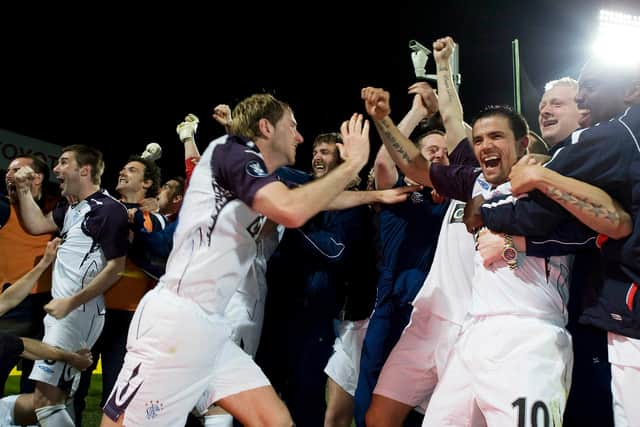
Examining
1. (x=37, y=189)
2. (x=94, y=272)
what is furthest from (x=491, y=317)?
(x=37, y=189)

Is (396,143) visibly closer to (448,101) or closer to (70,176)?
(448,101)

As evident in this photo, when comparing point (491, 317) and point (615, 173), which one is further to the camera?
point (491, 317)

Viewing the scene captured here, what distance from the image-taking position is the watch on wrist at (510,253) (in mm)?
3148

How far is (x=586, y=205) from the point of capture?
9.17ft

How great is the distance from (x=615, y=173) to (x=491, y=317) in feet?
2.89

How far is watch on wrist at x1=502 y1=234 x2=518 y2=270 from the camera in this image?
3.15 metres

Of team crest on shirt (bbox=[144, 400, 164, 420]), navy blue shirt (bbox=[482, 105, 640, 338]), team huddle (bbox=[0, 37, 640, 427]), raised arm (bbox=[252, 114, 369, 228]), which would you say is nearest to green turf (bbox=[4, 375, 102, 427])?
team huddle (bbox=[0, 37, 640, 427])

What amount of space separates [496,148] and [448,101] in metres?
0.71

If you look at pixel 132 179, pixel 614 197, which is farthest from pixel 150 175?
pixel 614 197

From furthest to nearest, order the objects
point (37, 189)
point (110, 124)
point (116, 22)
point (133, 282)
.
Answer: point (110, 124), point (116, 22), point (37, 189), point (133, 282)

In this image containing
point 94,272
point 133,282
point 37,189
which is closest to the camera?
point 94,272

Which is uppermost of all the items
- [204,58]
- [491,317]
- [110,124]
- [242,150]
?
[204,58]

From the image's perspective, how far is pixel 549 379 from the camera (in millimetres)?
2914

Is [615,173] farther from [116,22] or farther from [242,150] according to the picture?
[116,22]
